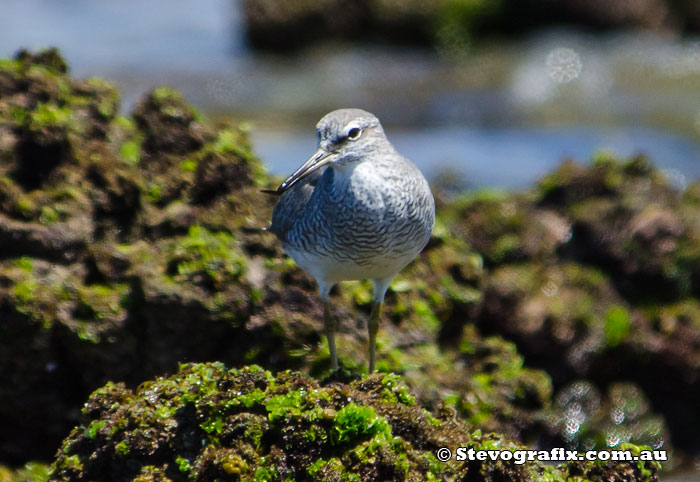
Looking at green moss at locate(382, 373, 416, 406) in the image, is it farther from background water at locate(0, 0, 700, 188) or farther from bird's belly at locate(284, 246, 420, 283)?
background water at locate(0, 0, 700, 188)

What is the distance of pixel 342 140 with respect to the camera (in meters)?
5.36

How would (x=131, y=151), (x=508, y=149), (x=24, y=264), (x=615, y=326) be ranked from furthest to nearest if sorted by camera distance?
(x=508, y=149) < (x=615, y=326) < (x=131, y=151) < (x=24, y=264)

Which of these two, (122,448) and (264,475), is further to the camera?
(122,448)

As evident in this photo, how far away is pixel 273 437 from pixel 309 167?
165cm

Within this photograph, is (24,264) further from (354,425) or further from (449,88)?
(449,88)

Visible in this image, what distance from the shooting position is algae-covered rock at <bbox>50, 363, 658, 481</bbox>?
4.40 meters

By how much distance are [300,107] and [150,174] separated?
1181 cm

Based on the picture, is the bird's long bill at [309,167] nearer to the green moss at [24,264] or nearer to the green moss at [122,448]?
the green moss at [122,448]

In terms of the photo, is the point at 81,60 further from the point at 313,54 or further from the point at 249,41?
the point at 313,54

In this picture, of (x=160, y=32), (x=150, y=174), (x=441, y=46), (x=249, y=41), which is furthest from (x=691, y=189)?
(x=160, y=32)

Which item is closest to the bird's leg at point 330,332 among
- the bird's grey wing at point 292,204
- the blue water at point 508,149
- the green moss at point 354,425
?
the bird's grey wing at point 292,204

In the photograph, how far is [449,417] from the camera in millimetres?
5020

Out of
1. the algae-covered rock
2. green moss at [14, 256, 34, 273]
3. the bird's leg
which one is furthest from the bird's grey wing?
green moss at [14, 256, 34, 273]
